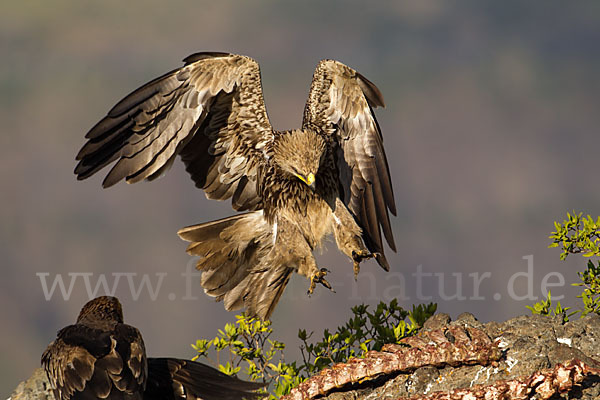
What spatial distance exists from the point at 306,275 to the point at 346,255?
514 millimetres

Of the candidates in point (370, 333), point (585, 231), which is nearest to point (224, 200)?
point (370, 333)

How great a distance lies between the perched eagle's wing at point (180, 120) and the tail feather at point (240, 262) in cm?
80

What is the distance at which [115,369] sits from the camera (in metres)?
5.32

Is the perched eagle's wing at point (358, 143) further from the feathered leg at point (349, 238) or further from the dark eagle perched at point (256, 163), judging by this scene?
the feathered leg at point (349, 238)

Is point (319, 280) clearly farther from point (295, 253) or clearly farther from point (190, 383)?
point (190, 383)

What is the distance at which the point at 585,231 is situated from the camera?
246 inches

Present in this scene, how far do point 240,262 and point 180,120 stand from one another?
181 cm

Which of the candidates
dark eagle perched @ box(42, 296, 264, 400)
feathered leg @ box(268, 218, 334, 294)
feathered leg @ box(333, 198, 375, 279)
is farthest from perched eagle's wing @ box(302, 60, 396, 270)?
dark eagle perched @ box(42, 296, 264, 400)

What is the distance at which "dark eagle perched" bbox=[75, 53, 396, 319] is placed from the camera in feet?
24.8

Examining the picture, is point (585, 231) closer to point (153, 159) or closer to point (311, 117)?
point (311, 117)

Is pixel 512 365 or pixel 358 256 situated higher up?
pixel 358 256

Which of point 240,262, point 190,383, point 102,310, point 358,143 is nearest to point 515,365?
point 190,383

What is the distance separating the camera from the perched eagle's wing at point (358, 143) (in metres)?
8.43

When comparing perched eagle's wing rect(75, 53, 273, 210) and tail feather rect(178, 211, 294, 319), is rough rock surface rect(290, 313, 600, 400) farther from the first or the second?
perched eagle's wing rect(75, 53, 273, 210)
